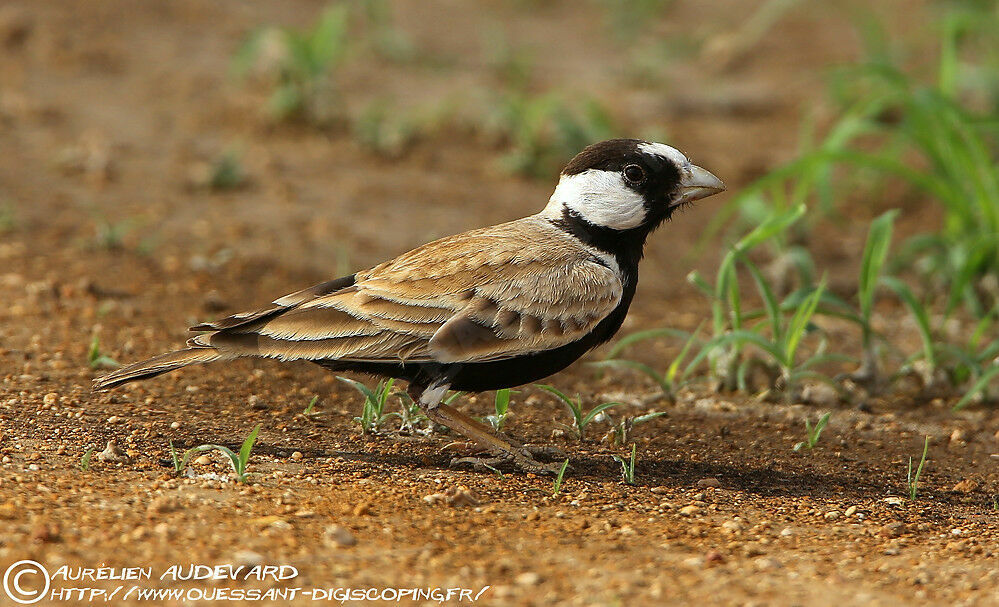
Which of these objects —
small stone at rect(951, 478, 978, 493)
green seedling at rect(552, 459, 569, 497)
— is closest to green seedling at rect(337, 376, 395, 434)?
green seedling at rect(552, 459, 569, 497)

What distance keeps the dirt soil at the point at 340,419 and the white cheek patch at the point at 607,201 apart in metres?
0.78

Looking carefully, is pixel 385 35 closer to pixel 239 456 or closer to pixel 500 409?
pixel 500 409

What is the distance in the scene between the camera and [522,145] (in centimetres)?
788

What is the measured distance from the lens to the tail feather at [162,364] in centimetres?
395

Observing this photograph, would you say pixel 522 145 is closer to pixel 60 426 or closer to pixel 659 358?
pixel 659 358

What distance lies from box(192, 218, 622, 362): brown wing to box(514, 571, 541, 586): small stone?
0.98 metres

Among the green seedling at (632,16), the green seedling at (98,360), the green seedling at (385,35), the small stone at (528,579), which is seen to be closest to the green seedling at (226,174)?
the green seedling at (98,360)

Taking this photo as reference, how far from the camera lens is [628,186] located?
4.53 m

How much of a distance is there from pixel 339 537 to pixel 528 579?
55 cm

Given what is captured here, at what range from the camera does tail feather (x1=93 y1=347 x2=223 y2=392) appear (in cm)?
395

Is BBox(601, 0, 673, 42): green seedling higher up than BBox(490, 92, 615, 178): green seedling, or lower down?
higher up

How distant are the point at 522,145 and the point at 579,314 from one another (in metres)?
3.90

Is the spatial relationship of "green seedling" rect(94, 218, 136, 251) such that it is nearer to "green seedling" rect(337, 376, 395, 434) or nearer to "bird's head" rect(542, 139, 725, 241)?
"green seedling" rect(337, 376, 395, 434)

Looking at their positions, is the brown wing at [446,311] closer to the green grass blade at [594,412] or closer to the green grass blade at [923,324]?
the green grass blade at [594,412]
